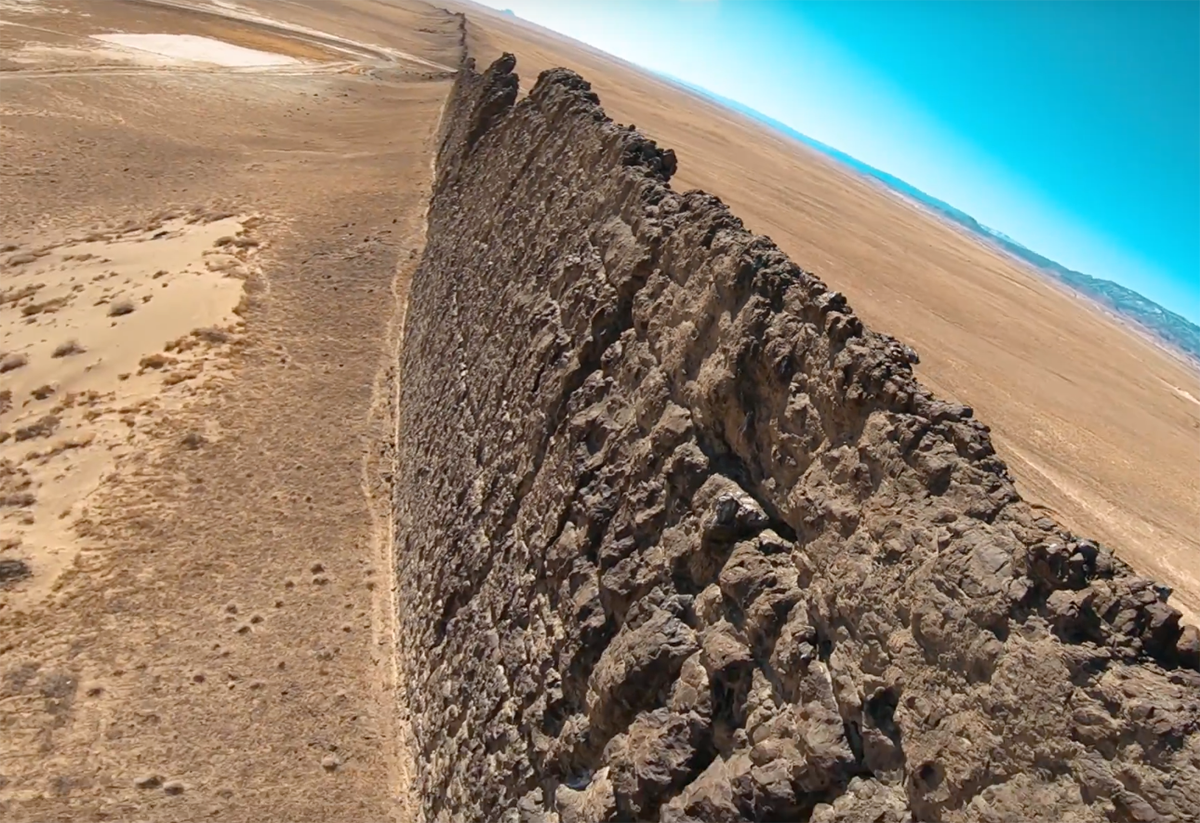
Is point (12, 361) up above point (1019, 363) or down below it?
below

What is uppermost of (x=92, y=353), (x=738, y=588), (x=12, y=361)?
(x=738, y=588)

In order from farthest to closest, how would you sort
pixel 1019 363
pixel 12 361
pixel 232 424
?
pixel 1019 363 → pixel 12 361 → pixel 232 424

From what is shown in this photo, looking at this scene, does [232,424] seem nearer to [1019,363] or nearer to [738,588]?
[738,588]

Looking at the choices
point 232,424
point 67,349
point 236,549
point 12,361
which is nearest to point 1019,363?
point 232,424

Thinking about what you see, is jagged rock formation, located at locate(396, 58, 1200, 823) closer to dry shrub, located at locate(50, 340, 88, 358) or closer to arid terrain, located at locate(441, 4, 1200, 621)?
arid terrain, located at locate(441, 4, 1200, 621)

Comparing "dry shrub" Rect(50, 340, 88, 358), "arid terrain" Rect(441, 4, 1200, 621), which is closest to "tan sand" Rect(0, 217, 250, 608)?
"dry shrub" Rect(50, 340, 88, 358)

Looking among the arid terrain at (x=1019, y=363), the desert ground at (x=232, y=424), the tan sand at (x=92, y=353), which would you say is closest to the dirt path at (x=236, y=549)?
the desert ground at (x=232, y=424)
